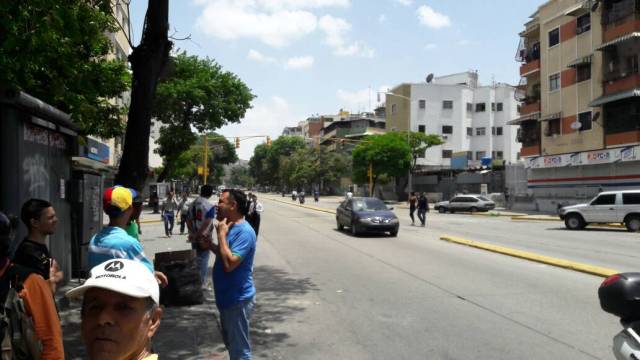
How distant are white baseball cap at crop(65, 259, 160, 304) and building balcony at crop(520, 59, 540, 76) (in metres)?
46.5

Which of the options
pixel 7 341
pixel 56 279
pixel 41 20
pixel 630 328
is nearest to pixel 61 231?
pixel 41 20

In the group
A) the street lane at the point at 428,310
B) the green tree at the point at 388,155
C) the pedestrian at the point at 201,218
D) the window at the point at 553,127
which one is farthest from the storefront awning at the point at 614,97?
the pedestrian at the point at 201,218

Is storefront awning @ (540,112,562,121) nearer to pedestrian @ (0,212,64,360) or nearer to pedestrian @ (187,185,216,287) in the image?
pedestrian @ (187,185,216,287)

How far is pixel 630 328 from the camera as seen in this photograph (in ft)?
9.28

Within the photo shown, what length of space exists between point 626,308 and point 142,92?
577cm

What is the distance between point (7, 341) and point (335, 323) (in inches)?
189

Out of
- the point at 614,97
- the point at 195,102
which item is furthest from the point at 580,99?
the point at 195,102

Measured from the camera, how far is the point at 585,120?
37.1 meters

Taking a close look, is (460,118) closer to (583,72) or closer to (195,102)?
(583,72)

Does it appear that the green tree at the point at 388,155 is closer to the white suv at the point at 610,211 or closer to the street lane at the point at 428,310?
the white suv at the point at 610,211

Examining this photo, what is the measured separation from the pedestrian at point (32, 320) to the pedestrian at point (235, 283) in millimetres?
1454

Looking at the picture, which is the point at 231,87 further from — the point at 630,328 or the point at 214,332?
the point at 630,328

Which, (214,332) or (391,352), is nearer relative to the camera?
(391,352)

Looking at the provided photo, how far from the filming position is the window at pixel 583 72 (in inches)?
1442
